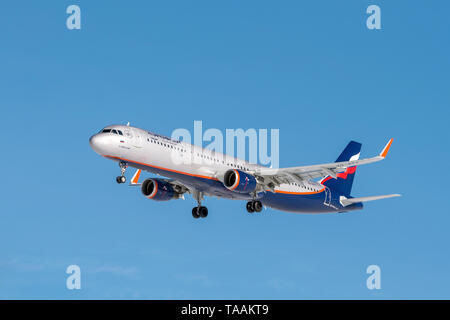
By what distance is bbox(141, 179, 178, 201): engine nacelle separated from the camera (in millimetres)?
68438

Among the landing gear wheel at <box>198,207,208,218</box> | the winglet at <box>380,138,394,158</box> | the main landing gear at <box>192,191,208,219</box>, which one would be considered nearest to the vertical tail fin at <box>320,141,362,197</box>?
the landing gear wheel at <box>198,207,208,218</box>

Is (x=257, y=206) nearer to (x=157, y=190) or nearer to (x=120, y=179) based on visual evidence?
(x=157, y=190)

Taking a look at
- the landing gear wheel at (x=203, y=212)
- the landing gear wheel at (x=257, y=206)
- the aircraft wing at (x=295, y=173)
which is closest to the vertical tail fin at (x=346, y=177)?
the aircraft wing at (x=295, y=173)

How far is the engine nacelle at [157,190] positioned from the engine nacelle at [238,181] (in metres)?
8.29

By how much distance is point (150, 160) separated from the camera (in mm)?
59125

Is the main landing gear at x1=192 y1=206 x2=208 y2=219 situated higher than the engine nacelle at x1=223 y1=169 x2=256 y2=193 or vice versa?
the engine nacelle at x1=223 y1=169 x2=256 y2=193

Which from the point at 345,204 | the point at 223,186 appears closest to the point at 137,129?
the point at 223,186

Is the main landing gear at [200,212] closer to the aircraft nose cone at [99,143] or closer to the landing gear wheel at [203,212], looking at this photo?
the landing gear wheel at [203,212]

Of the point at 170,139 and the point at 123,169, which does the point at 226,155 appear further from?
the point at 123,169

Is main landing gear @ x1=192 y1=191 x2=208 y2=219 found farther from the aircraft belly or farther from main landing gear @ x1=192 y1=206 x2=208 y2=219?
the aircraft belly

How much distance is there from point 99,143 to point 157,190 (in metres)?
12.2

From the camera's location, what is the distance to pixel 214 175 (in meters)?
63.2

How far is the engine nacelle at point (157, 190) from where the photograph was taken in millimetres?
68438

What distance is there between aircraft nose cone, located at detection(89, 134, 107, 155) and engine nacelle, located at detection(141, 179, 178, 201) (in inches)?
453
